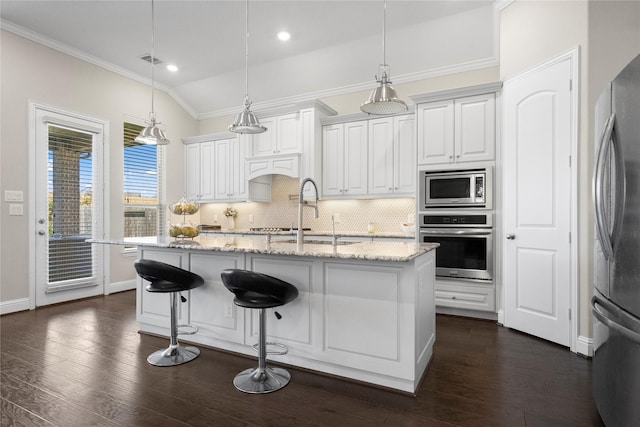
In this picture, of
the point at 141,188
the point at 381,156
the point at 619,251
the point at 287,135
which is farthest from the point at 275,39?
the point at 619,251

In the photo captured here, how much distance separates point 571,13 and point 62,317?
19.6 feet

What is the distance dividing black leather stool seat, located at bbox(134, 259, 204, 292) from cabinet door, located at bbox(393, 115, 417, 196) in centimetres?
292

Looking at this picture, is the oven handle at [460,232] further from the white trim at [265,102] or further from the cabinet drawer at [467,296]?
the white trim at [265,102]

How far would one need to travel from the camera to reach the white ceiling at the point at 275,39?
4.02 metres

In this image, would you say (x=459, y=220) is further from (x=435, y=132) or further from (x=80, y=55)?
(x=80, y=55)

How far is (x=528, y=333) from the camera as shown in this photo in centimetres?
350

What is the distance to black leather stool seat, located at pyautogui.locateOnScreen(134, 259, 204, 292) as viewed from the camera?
8.99 feet

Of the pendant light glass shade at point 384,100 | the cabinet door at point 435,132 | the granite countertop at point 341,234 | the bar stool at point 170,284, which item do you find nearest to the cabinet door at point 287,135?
the granite countertop at point 341,234

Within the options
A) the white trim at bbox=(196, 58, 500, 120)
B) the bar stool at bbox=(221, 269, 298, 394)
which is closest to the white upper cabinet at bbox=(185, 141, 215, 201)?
the white trim at bbox=(196, 58, 500, 120)

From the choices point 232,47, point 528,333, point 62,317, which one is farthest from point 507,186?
point 62,317

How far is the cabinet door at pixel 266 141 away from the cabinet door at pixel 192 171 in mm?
1359

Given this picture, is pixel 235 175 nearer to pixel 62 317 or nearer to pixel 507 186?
pixel 62 317

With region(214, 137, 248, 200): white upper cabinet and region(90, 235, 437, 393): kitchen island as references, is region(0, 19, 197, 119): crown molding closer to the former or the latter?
region(214, 137, 248, 200): white upper cabinet

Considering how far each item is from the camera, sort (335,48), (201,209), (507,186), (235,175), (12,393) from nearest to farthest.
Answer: (12,393) < (507,186) < (335,48) < (235,175) < (201,209)
